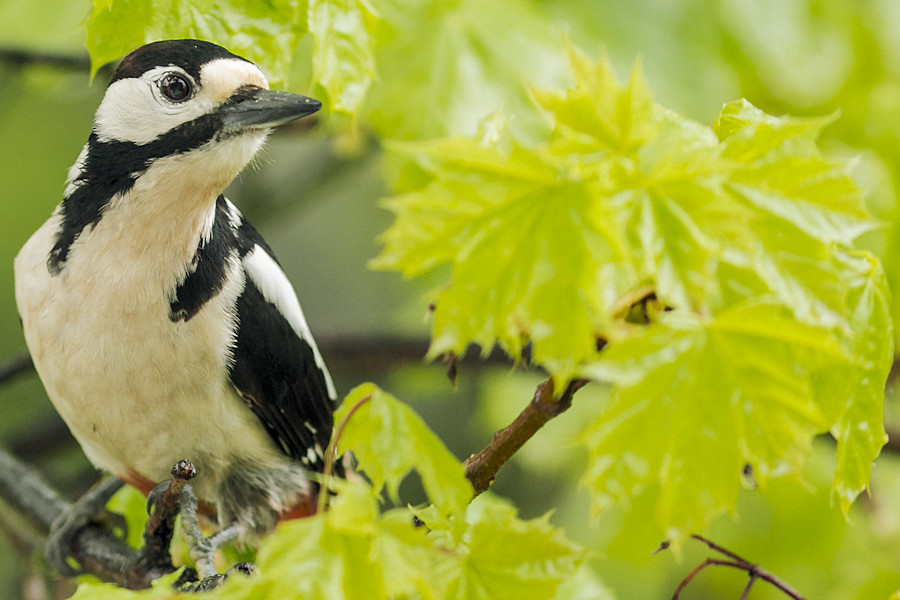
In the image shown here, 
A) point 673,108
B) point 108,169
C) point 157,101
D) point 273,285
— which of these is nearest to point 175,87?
point 157,101

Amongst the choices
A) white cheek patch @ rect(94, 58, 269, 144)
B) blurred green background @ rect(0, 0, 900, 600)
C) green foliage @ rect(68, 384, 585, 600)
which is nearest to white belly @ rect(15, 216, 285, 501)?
white cheek patch @ rect(94, 58, 269, 144)

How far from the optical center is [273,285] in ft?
3.95

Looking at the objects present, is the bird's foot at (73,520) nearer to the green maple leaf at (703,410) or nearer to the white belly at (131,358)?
the white belly at (131,358)

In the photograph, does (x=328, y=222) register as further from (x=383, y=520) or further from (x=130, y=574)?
(x=383, y=520)

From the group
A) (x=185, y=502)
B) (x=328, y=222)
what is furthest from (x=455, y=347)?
(x=328, y=222)

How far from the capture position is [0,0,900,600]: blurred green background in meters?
1.58

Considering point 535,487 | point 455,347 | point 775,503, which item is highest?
point 455,347

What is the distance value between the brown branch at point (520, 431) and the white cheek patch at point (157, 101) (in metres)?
0.47

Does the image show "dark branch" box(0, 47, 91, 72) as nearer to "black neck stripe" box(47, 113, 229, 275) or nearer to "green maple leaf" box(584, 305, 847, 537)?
"black neck stripe" box(47, 113, 229, 275)

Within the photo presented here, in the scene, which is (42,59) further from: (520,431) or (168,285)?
(520,431)

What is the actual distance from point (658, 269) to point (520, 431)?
211 millimetres

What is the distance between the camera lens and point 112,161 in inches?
41.3

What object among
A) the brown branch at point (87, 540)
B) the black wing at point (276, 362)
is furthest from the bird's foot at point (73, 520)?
the black wing at point (276, 362)

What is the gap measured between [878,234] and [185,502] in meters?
1.40
